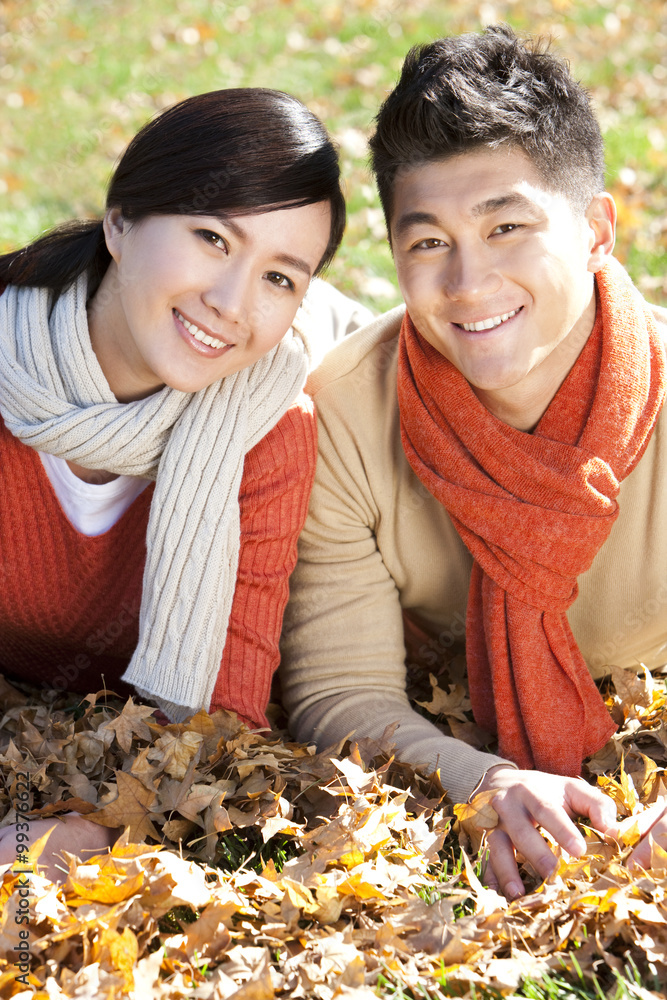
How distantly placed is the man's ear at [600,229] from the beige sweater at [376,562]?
481 mm

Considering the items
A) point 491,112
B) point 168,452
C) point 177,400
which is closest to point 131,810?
point 168,452

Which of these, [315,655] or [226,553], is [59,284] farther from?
[315,655]

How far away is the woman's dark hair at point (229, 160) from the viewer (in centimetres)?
240

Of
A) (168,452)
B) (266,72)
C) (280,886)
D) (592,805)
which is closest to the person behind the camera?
(280,886)

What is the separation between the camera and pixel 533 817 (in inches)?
90.1

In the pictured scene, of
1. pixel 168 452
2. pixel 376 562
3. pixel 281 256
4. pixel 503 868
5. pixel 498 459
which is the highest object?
pixel 281 256

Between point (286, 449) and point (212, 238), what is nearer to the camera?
point (212, 238)

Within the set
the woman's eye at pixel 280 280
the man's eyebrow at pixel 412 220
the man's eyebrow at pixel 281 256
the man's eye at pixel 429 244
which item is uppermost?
the man's eyebrow at pixel 412 220

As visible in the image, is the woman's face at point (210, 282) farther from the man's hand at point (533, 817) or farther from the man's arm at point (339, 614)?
the man's hand at point (533, 817)

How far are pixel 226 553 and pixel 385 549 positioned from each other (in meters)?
0.50

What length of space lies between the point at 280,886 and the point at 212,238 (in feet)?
5.18

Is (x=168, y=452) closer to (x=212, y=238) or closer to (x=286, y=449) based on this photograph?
(x=286, y=449)

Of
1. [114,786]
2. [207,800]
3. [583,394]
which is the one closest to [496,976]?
[207,800]

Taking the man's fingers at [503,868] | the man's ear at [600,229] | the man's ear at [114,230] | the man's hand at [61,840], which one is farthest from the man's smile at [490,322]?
the man's hand at [61,840]
